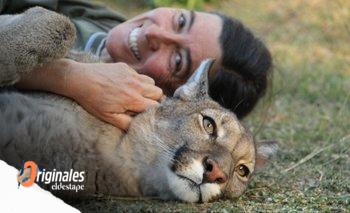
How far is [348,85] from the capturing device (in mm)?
7305

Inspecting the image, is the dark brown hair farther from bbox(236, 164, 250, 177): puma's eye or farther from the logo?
the logo

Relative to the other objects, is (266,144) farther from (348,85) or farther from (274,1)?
(274,1)

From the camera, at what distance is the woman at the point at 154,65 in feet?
12.1

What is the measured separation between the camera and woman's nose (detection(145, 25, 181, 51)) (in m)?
4.55

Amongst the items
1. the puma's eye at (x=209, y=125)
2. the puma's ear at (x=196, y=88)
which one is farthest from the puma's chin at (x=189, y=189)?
the puma's ear at (x=196, y=88)

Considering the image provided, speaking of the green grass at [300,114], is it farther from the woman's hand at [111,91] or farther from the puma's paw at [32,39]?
the puma's paw at [32,39]

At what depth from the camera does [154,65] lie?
453cm

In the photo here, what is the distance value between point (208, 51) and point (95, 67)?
112cm

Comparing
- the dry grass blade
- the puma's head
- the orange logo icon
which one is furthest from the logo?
the dry grass blade

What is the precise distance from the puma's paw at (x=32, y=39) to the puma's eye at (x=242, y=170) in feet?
3.87

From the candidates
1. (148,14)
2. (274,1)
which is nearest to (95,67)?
(148,14)

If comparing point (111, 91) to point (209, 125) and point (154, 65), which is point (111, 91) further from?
point (154, 65)

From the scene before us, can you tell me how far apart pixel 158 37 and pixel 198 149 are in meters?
1.30

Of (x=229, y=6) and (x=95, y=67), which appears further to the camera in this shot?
(x=229, y=6)
